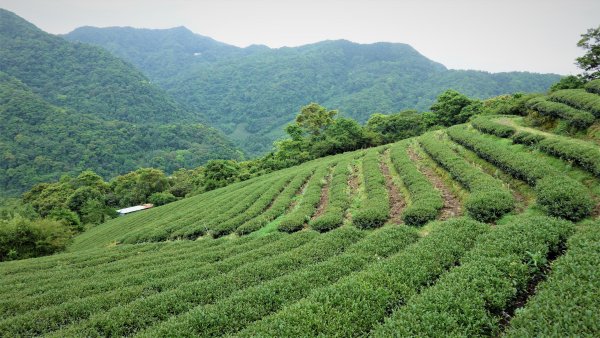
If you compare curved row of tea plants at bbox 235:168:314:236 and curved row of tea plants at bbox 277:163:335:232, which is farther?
curved row of tea plants at bbox 235:168:314:236

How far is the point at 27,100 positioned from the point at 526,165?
165 metres

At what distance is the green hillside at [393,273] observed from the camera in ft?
22.7

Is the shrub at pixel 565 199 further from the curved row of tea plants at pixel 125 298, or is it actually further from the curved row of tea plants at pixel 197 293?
the curved row of tea plants at pixel 125 298

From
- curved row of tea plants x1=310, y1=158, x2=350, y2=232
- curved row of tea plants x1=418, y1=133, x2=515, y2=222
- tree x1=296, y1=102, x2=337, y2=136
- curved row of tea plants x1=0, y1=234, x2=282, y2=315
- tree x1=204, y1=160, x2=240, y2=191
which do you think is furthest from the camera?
tree x1=296, y1=102, x2=337, y2=136

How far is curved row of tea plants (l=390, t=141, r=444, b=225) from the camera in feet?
48.5

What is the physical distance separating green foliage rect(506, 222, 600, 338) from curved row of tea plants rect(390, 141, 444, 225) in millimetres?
6848

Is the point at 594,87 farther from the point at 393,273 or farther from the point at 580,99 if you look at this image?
the point at 393,273

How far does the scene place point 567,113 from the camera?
21.3 meters

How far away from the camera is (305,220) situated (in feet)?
64.7

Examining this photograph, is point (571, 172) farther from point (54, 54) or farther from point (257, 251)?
point (54, 54)

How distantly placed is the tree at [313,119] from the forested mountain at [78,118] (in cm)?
7710

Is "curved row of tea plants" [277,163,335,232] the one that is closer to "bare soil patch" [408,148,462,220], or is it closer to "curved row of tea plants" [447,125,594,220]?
"bare soil patch" [408,148,462,220]

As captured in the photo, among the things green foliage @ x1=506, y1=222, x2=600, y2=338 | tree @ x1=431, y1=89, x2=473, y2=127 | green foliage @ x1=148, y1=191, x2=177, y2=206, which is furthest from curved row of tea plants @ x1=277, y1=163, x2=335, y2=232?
green foliage @ x1=148, y1=191, x2=177, y2=206

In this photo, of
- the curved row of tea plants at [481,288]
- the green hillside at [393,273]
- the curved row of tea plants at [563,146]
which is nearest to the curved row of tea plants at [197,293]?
the green hillside at [393,273]
